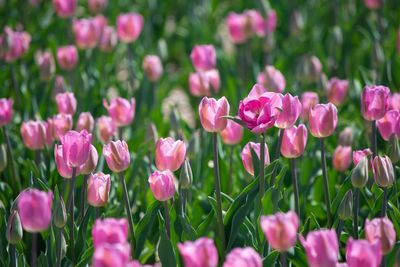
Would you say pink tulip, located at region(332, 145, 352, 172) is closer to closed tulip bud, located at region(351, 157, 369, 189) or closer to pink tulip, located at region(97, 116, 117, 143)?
closed tulip bud, located at region(351, 157, 369, 189)

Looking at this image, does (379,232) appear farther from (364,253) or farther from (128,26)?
(128,26)

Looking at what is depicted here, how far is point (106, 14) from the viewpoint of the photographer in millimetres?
4887

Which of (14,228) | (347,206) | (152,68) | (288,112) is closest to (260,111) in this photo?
(288,112)

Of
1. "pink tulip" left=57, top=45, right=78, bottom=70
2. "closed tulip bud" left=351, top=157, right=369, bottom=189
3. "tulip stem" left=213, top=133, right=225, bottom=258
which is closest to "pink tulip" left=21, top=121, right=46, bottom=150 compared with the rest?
"tulip stem" left=213, top=133, right=225, bottom=258

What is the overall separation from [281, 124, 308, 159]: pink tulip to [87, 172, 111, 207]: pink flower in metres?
0.52

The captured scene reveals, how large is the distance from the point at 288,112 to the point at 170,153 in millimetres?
344

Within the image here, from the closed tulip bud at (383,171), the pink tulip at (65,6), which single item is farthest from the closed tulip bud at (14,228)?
the pink tulip at (65,6)

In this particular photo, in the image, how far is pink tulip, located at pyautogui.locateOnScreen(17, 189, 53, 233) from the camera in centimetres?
169

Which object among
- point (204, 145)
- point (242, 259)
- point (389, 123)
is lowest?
point (204, 145)

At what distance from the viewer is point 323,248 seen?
61.1 inches

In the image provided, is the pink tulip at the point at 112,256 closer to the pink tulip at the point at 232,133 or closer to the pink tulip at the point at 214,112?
the pink tulip at the point at 214,112

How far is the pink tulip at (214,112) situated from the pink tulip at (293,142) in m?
0.22

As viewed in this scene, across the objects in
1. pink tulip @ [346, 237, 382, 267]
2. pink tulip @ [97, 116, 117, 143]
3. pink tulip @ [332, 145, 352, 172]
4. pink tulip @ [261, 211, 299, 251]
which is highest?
pink tulip @ [261, 211, 299, 251]

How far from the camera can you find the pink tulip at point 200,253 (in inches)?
57.4
